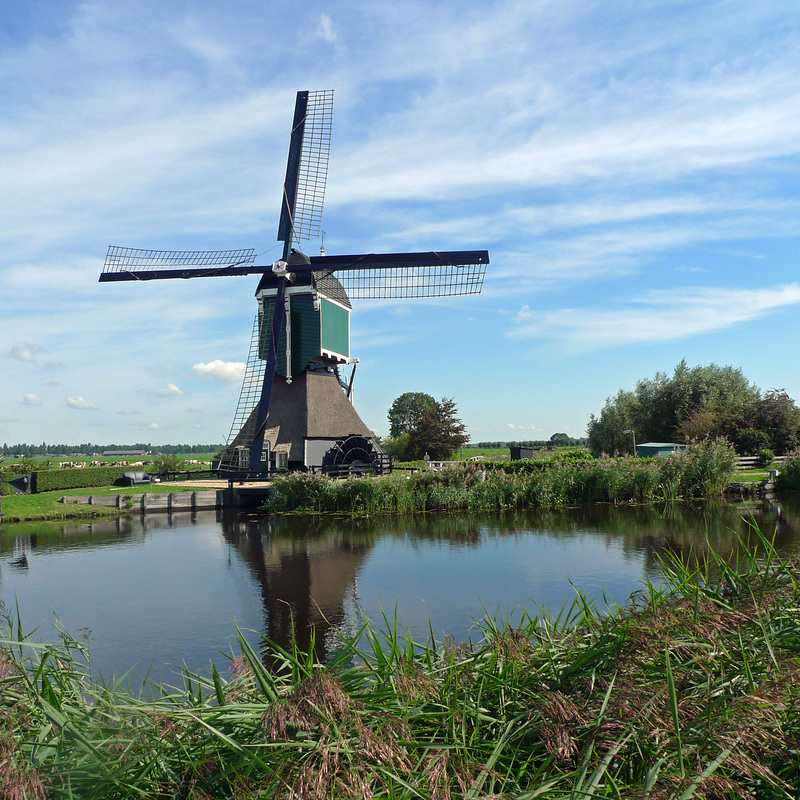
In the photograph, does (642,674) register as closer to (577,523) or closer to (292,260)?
(577,523)

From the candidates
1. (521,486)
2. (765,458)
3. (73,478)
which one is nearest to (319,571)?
(521,486)

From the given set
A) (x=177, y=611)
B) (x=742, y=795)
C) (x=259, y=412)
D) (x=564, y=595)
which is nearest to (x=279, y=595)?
(x=177, y=611)

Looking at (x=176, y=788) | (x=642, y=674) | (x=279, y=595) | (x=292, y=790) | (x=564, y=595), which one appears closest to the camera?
(x=292, y=790)

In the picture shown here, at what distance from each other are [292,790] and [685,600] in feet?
5.64

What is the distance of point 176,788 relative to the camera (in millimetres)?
2006

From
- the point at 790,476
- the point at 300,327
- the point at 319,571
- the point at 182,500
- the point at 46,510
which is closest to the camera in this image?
the point at 319,571

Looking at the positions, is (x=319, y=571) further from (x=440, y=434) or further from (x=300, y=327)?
(x=440, y=434)

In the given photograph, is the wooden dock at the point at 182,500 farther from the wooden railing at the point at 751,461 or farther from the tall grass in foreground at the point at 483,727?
the wooden railing at the point at 751,461

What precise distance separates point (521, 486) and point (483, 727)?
1541cm

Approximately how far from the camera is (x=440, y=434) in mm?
32812

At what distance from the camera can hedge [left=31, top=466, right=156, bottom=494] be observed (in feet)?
76.8

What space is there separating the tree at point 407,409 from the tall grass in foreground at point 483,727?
4698 cm

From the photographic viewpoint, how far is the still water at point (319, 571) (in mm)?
6648

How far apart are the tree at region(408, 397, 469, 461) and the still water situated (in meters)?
16.9
